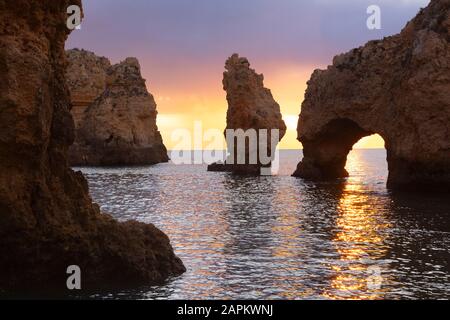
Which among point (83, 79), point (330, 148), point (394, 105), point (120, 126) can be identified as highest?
point (83, 79)

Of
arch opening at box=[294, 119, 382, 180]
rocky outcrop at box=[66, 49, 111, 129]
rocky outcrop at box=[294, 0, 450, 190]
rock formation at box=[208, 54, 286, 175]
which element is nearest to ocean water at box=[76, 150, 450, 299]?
rocky outcrop at box=[294, 0, 450, 190]

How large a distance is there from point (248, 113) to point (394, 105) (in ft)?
124

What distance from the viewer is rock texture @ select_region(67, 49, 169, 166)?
112000 millimetres

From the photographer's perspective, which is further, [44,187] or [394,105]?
[394,105]

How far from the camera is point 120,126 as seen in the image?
4461 inches

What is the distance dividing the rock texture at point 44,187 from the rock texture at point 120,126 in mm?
96627

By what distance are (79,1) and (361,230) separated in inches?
647

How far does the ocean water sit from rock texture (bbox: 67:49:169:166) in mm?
69128

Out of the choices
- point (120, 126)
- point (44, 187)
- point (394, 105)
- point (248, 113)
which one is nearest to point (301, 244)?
point (44, 187)

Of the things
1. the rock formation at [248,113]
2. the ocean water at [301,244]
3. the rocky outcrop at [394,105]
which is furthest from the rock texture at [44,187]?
the rock formation at [248,113]

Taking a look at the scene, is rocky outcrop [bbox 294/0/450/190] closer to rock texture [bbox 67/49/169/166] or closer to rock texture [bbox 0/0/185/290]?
rock texture [bbox 0/0/185/290]

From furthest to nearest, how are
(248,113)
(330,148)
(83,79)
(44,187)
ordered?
(83,79), (248,113), (330,148), (44,187)

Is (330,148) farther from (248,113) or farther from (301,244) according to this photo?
(301,244)

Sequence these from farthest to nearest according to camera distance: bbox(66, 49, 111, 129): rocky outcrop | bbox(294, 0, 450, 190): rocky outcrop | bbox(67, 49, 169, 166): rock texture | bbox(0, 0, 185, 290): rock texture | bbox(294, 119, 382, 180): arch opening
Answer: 1. bbox(66, 49, 111, 129): rocky outcrop
2. bbox(67, 49, 169, 166): rock texture
3. bbox(294, 119, 382, 180): arch opening
4. bbox(294, 0, 450, 190): rocky outcrop
5. bbox(0, 0, 185, 290): rock texture
